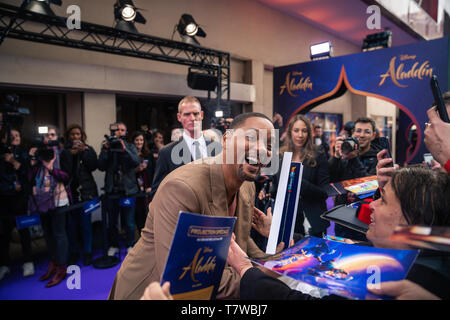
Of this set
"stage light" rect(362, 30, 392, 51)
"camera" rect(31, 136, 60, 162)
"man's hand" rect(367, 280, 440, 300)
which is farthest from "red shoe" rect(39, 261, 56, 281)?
"stage light" rect(362, 30, 392, 51)

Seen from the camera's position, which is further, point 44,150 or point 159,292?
point 44,150

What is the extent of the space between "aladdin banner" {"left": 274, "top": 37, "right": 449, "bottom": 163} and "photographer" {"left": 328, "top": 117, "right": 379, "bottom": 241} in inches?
111

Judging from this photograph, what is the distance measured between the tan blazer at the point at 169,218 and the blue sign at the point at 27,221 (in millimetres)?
2349

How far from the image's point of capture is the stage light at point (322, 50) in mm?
6307

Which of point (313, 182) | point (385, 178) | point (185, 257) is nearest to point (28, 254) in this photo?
point (313, 182)

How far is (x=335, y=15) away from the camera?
8789mm

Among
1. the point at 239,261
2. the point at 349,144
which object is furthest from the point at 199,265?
the point at 349,144

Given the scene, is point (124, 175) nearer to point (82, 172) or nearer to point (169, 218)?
point (82, 172)

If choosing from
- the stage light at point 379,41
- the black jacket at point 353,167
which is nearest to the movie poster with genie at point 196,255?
the black jacket at point 353,167

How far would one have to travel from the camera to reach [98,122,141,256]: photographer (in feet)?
11.5

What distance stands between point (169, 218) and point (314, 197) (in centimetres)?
217

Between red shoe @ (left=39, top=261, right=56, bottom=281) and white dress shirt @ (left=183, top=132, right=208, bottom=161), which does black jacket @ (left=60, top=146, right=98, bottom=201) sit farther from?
white dress shirt @ (left=183, top=132, right=208, bottom=161)

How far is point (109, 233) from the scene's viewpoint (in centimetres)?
383

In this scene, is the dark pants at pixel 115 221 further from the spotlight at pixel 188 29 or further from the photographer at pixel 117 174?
the spotlight at pixel 188 29
